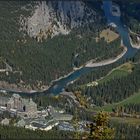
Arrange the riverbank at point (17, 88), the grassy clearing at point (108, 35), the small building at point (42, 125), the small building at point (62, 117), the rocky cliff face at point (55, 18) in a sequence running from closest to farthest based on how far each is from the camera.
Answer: the small building at point (42, 125) → the small building at point (62, 117) → the riverbank at point (17, 88) → the rocky cliff face at point (55, 18) → the grassy clearing at point (108, 35)

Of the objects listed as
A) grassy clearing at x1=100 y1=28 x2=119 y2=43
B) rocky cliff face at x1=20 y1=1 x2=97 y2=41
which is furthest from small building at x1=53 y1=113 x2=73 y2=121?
grassy clearing at x1=100 y1=28 x2=119 y2=43

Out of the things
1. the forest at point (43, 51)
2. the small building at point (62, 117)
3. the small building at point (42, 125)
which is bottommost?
the small building at point (42, 125)

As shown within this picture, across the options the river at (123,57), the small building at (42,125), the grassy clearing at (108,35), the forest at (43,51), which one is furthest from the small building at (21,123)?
the grassy clearing at (108,35)

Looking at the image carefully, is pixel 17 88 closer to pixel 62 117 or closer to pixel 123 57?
pixel 62 117

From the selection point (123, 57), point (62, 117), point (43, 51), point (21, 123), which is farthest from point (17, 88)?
point (123, 57)

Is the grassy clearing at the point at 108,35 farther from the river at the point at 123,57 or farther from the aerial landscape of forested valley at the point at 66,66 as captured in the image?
the river at the point at 123,57

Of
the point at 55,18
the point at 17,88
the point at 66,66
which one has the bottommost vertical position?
the point at 17,88

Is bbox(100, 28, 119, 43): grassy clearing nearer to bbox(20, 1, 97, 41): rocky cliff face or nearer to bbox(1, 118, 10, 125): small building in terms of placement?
bbox(20, 1, 97, 41): rocky cliff face

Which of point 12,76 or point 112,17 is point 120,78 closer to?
point 12,76
